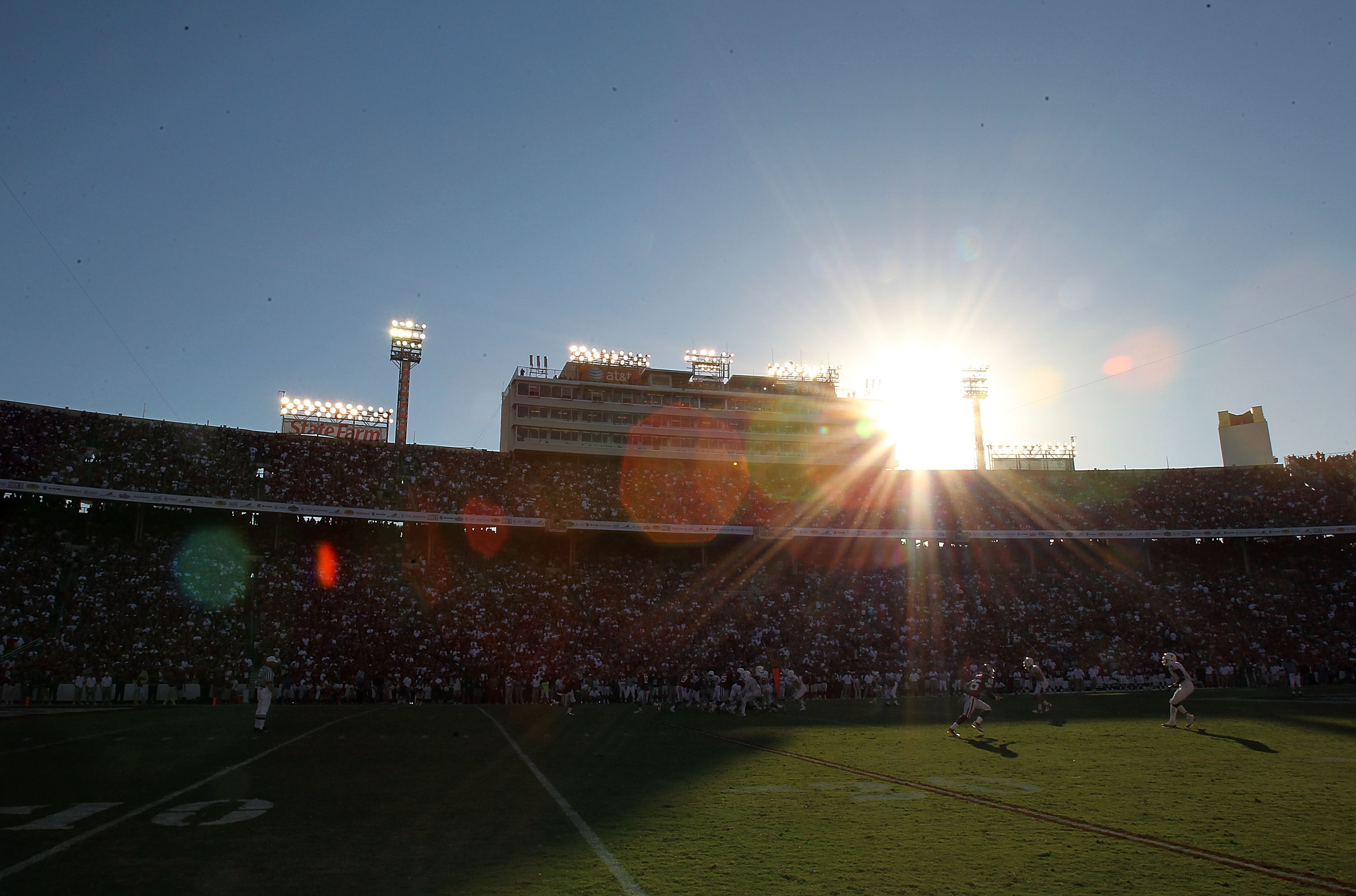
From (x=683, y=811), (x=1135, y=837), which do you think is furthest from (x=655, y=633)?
(x=1135, y=837)

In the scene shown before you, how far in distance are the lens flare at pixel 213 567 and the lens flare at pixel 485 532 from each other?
415 inches

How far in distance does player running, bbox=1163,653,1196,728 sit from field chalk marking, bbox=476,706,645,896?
43.9 ft

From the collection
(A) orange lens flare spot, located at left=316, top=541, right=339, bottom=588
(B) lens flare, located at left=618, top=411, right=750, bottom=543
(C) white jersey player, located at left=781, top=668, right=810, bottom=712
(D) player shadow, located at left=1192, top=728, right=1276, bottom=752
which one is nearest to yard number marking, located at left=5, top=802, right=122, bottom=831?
(D) player shadow, located at left=1192, top=728, right=1276, bottom=752

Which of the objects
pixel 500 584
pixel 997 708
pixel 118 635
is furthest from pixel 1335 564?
pixel 118 635

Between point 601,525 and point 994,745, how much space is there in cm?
3068

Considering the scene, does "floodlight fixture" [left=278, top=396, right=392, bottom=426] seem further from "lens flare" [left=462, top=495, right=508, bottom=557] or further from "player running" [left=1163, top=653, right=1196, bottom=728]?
"player running" [left=1163, top=653, right=1196, bottom=728]

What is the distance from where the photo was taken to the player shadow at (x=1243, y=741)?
609 inches

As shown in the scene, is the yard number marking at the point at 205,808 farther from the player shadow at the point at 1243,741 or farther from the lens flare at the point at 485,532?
the lens flare at the point at 485,532

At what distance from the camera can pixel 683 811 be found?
10.3 meters

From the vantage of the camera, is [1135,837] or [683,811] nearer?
[1135,837]

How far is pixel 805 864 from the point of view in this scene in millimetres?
7633

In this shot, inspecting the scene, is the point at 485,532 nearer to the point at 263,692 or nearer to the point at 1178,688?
the point at 263,692

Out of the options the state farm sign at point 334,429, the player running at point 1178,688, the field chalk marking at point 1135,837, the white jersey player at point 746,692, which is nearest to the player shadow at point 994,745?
the field chalk marking at point 1135,837

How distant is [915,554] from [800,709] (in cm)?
2472
